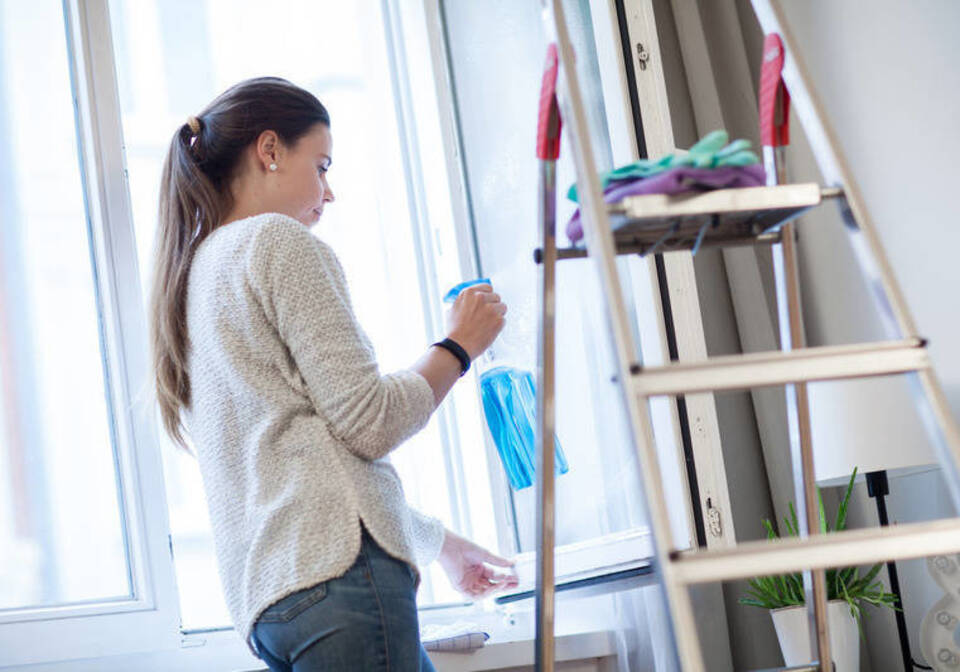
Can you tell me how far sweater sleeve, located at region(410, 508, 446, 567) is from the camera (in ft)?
5.29

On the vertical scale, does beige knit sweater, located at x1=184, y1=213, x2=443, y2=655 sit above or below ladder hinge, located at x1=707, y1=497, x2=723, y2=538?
above

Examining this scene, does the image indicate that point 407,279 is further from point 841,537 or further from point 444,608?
point 841,537

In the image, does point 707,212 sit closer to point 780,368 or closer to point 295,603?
point 780,368

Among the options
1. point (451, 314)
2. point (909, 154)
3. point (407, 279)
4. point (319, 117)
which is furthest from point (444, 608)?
point (909, 154)

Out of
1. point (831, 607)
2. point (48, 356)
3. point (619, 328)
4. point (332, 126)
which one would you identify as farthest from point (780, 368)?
point (332, 126)

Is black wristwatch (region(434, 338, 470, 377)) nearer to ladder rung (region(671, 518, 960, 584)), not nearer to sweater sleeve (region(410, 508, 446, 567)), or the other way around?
sweater sleeve (region(410, 508, 446, 567))

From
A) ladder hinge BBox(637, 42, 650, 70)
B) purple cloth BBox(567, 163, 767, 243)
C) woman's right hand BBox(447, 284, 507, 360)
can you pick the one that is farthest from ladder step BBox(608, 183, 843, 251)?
ladder hinge BBox(637, 42, 650, 70)

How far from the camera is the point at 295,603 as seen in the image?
1256 mm

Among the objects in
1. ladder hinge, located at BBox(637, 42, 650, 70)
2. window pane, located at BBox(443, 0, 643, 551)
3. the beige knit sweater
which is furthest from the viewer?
window pane, located at BBox(443, 0, 643, 551)

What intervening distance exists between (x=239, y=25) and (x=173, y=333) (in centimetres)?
120

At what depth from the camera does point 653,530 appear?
97 cm

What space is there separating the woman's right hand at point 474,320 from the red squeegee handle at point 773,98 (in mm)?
429

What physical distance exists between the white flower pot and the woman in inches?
29.7

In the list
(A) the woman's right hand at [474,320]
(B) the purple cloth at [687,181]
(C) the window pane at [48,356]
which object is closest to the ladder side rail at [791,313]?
(B) the purple cloth at [687,181]
